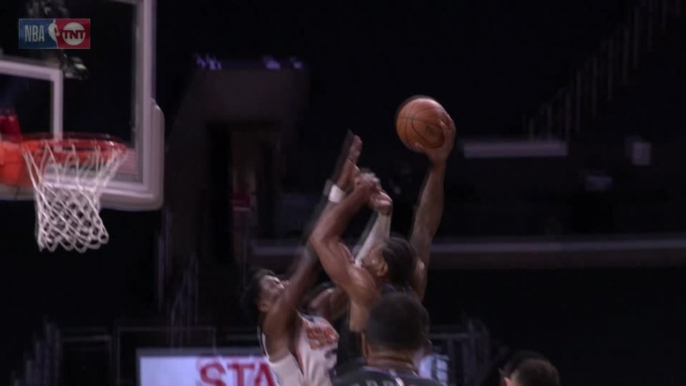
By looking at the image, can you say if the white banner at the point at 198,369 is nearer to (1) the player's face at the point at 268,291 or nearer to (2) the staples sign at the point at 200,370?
(2) the staples sign at the point at 200,370

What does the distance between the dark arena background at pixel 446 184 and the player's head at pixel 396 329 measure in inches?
223

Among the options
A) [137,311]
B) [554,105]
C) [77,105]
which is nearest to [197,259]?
[137,311]

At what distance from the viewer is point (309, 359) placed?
347 centimetres

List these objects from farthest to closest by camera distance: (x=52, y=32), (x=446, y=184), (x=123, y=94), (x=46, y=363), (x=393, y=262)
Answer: (x=446, y=184) < (x=46, y=363) < (x=123, y=94) < (x=52, y=32) < (x=393, y=262)

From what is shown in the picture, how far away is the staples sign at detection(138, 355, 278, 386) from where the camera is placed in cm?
747

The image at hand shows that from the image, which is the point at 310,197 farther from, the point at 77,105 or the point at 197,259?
the point at 77,105

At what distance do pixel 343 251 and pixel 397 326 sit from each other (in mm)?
886

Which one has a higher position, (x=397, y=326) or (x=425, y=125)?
(x=425, y=125)

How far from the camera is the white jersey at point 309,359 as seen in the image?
346cm

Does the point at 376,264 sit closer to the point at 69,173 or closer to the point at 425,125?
the point at 425,125

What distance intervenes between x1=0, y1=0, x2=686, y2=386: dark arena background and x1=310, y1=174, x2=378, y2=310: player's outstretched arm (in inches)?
192

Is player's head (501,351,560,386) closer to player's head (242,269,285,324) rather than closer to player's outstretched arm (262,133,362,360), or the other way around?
player's outstretched arm (262,133,362,360)

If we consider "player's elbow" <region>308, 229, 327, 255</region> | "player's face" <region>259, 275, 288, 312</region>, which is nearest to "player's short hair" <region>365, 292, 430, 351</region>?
"player's elbow" <region>308, 229, 327, 255</region>

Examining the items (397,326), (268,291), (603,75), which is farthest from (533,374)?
(603,75)
